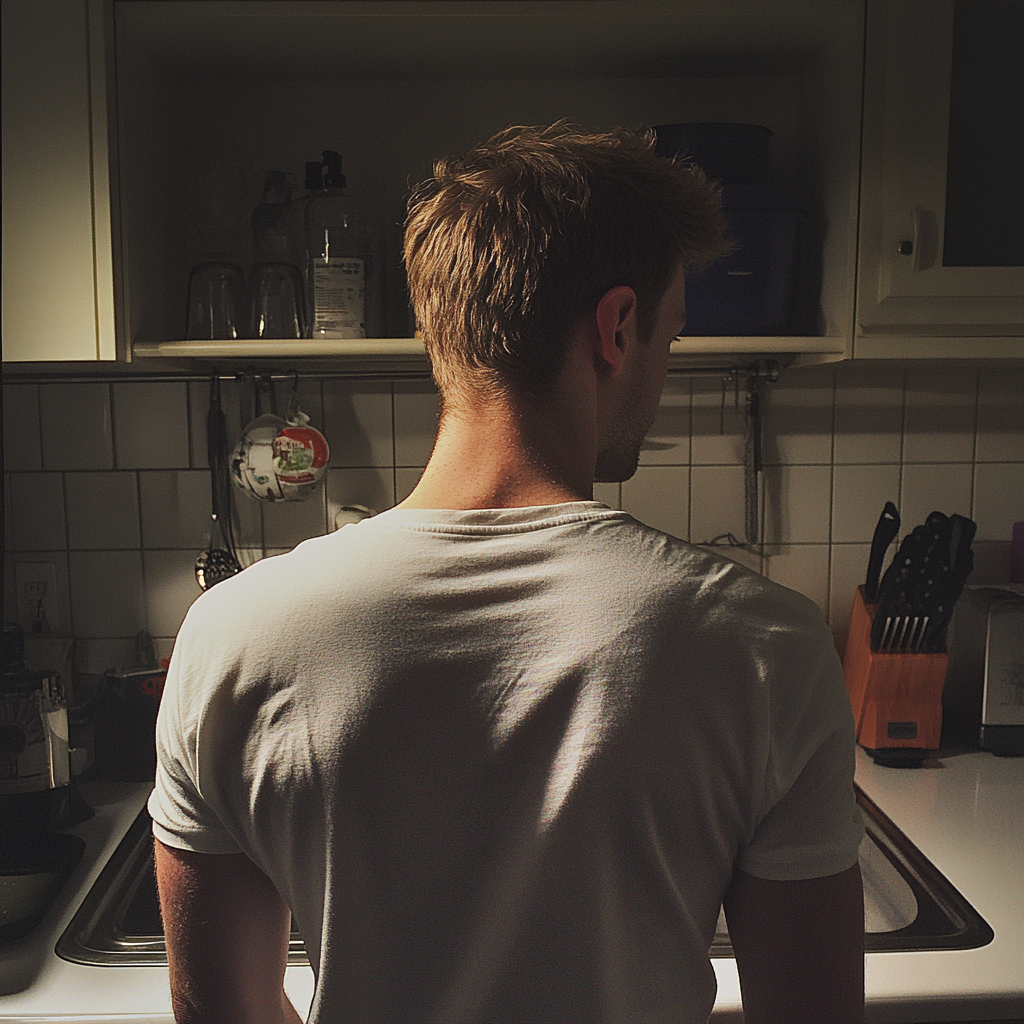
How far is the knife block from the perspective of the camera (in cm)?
148

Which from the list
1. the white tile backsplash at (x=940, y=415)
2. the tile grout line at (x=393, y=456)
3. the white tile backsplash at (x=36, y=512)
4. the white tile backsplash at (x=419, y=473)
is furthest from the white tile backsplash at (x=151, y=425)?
the white tile backsplash at (x=940, y=415)

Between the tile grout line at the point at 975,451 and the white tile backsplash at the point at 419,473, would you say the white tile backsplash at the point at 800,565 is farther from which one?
the tile grout line at the point at 975,451

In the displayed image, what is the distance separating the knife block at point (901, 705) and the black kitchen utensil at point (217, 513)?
99 cm

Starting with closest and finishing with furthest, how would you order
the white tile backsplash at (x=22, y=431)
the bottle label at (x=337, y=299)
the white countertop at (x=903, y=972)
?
the white countertop at (x=903, y=972)
the bottle label at (x=337, y=299)
the white tile backsplash at (x=22, y=431)

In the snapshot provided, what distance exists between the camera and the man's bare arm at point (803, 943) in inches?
26.2

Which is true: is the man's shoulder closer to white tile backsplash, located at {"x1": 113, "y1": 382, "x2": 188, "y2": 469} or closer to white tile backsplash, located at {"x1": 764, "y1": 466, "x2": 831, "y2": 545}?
white tile backsplash, located at {"x1": 764, "y1": 466, "x2": 831, "y2": 545}

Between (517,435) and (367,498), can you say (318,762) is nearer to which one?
(517,435)

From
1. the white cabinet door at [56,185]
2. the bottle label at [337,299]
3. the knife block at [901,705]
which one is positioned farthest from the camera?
the knife block at [901,705]

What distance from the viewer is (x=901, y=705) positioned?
4.88ft

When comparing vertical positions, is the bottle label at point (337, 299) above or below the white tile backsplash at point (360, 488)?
above

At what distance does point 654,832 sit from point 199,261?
119 cm

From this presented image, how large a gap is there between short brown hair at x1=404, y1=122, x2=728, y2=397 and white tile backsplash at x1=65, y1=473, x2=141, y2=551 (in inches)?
43.0

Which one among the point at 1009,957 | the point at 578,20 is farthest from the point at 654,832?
the point at 578,20

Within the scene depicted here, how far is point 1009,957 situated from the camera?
1012 mm
